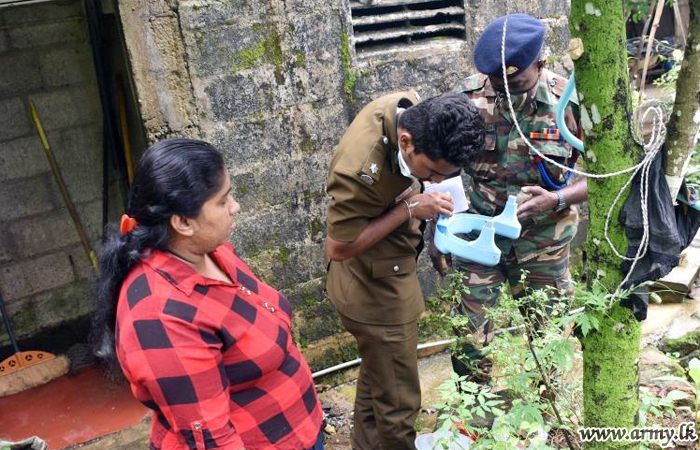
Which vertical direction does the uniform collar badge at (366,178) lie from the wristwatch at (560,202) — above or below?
above

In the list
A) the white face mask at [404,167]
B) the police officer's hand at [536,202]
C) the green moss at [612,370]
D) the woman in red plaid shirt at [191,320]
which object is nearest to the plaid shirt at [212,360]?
the woman in red plaid shirt at [191,320]

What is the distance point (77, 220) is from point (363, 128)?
2964 mm

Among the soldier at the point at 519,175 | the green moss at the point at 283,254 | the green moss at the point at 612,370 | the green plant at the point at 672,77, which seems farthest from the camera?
the green plant at the point at 672,77

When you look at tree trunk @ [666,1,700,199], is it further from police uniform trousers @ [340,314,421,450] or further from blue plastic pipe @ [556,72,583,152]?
police uniform trousers @ [340,314,421,450]

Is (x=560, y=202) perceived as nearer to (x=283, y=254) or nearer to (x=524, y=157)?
(x=524, y=157)

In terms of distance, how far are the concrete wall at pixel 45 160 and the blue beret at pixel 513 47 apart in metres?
3.05

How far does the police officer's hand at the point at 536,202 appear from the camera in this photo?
3.14 meters

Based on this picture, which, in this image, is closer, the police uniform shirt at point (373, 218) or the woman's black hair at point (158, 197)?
the woman's black hair at point (158, 197)

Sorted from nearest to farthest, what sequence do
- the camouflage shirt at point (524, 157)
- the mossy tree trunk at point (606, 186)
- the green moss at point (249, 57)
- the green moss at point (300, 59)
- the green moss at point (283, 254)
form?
1. the mossy tree trunk at point (606, 186)
2. the camouflage shirt at point (524, 157)
3. the green moss at point (249, 57)
4. the green moss at point (300, 59)
5. the green moss at point (283, 254)

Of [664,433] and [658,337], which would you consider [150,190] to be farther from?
[658,337]

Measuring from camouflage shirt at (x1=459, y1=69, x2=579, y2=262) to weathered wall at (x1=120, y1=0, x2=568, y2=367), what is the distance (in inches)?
28.9

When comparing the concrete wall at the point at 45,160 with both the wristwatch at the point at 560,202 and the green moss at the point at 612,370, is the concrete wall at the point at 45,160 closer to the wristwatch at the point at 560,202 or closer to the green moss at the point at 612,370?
the wristwatch at the point at 560,202

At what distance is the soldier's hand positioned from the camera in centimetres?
278

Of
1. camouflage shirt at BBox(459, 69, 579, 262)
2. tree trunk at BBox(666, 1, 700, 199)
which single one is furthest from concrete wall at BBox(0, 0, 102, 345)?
tree trunk at BBox(666, 1, 700, 199)
